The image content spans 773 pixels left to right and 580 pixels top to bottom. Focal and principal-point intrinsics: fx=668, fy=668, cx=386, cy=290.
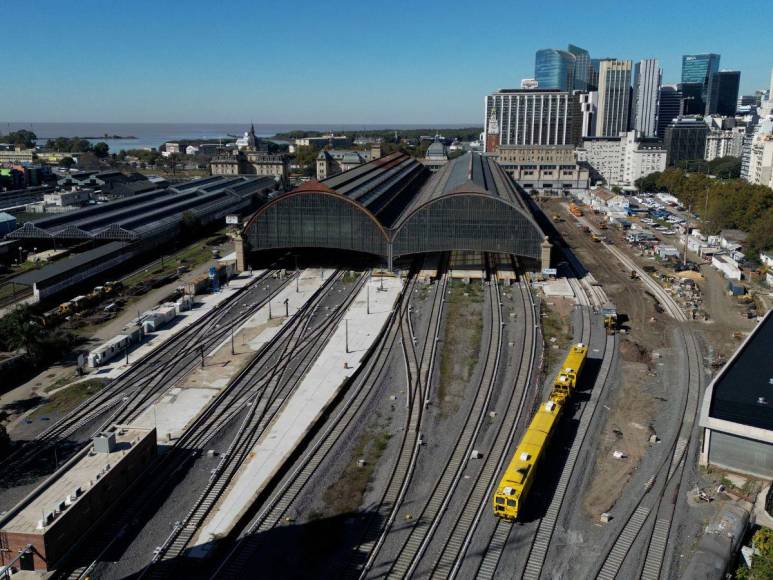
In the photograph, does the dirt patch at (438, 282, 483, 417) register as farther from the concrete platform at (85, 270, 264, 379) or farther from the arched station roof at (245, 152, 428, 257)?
the concrete platform at (85, 270, 264, 379)

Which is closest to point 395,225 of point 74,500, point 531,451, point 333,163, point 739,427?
point 531,451

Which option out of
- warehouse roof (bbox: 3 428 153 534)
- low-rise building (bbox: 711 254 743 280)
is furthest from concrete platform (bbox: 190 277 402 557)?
low-rise building (bbox: 711 254 743 280)

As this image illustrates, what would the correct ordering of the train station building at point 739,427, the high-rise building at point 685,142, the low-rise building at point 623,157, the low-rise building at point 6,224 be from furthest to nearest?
1. the high-rise building at point 685,142
2. the low-rise building at point 623,157
3. the low-rise building at point 6,224
4. the train station building at point 739,427

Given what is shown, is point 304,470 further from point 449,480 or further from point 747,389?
point 747,389

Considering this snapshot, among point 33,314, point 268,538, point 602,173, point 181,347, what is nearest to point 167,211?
point 33,314

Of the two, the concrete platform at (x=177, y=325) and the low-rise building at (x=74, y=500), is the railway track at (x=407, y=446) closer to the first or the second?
the low-rise building at (x=74, y=500)

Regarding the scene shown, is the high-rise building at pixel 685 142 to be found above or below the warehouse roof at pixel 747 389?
above

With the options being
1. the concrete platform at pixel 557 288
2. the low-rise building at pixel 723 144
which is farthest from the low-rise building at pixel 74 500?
the low-rise building at pixel 723 144
